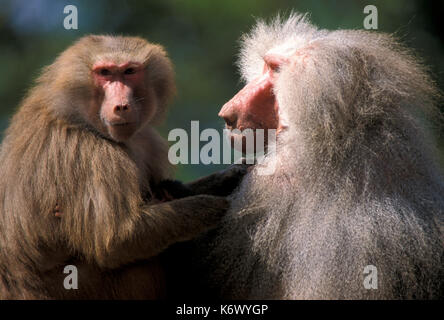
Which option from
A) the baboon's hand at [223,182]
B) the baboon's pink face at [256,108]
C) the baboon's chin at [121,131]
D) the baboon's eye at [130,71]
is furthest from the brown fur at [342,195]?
the baboon's eye at [130,71]

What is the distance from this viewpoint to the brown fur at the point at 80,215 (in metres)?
3.17

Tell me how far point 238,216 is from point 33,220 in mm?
955

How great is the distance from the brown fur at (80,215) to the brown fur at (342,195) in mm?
261

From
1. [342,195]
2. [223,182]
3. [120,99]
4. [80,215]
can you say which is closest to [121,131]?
[120,99]

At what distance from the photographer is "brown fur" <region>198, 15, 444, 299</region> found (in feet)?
9.80

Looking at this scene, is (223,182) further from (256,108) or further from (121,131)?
(121,131)

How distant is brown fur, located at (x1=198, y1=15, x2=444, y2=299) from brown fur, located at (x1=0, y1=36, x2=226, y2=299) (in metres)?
0.26

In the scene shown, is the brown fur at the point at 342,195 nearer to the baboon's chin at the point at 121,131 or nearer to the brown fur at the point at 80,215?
the brown fur at the point at 80,215

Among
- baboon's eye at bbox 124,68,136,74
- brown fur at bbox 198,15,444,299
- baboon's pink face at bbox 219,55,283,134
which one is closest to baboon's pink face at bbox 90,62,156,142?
baboon's eye at bbox 124,68,136,74

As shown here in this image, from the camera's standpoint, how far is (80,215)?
3174mm

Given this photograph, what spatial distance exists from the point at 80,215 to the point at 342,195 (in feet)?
3.92

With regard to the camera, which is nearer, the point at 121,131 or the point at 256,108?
the point at 121,131

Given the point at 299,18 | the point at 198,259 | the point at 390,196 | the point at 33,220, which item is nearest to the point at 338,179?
the point at 390,196
